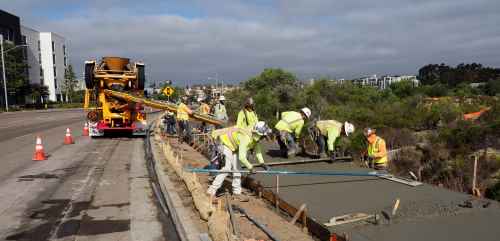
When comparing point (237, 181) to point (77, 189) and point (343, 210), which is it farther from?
point (77, 189)

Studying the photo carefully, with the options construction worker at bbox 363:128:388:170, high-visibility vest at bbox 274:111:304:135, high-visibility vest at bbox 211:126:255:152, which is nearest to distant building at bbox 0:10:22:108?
high-visibility vest at bbox 274:111:304:135

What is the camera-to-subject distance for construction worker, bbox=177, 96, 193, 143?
14.2 metres

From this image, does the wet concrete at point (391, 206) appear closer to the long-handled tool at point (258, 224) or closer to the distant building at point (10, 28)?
the long-handled tool at point (258, 224)

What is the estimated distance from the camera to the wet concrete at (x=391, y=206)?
15.7 feet

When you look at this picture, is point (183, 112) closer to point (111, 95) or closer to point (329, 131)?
point (111, 95)

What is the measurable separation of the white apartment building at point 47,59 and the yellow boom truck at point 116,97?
64.1 m

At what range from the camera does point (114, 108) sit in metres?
15.9

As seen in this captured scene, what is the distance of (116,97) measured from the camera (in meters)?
15.6

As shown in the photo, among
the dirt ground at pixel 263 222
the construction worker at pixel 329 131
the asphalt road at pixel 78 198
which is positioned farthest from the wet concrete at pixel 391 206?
the asphalt road at pixel 78 198

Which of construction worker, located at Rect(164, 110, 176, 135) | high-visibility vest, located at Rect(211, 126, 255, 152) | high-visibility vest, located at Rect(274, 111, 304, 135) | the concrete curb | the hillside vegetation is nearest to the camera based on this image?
the concrete curb


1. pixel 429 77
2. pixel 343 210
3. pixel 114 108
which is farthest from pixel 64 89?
pixel 343 210

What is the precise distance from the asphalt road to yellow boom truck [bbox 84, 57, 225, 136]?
3251 millimetres

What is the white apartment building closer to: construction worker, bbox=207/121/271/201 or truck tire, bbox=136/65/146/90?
truck tire, bbox=136/65/146/90

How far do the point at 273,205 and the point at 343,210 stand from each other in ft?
5.03
